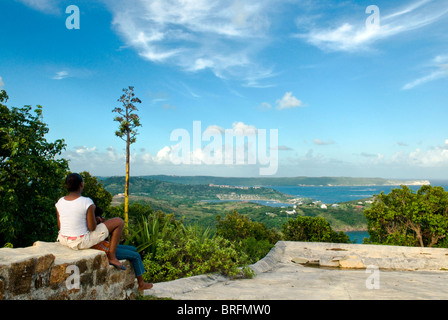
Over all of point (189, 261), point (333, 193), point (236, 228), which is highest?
point (189, 261)

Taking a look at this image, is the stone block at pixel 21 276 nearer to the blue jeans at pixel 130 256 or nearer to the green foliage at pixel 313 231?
the blue jeans at pixel 130 256

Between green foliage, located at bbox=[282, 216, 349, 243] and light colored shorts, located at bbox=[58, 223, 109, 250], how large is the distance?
9.92 meters

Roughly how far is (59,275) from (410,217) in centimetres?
1252

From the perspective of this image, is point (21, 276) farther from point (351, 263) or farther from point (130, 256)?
point (351, 263)

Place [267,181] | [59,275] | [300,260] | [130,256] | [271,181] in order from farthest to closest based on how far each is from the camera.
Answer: [271,181]
[267,181]
[300,260]
[130,256]
[59,275]

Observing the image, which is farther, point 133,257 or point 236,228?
point 236,228

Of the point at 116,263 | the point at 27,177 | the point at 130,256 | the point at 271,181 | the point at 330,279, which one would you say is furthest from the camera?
the point at 271,181

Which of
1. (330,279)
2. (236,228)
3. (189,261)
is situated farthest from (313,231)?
(189,261)

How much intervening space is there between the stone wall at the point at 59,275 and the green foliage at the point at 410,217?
11.5m

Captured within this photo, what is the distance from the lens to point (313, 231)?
479 inches

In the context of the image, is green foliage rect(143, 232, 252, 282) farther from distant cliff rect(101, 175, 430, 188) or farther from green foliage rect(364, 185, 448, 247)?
distant cliff rect(101, 175, 430, 188)

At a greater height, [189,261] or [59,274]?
[59,274]

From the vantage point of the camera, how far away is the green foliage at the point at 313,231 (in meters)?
12.0
